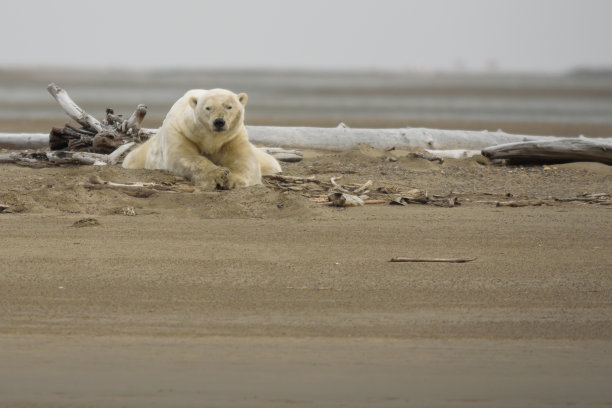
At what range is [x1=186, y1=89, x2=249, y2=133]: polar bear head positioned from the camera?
8359 millimetres

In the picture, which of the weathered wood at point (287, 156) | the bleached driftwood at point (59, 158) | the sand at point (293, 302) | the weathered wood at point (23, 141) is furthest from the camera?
the weathered wood at point (23, 141)

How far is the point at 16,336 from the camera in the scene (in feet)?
13.3

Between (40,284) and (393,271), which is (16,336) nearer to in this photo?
(40,284)

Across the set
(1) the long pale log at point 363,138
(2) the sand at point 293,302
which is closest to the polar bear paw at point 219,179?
(2) the sand at point 293,302

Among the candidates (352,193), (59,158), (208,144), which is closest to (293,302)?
(352,193)

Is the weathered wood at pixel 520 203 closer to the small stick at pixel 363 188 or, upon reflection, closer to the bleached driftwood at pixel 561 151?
the small stick at pixel 363 188

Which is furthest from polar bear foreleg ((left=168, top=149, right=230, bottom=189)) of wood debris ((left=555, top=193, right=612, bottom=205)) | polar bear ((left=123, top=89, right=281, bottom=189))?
wood debris ((left=555, top=193, right=612, bottom=205))

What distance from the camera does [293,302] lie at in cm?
466

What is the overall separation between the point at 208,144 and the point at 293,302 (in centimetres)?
439

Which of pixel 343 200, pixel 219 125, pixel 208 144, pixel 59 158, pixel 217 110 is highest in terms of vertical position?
pixel 217 110

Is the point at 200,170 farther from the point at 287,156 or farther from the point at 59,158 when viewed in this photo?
the point at 287,156

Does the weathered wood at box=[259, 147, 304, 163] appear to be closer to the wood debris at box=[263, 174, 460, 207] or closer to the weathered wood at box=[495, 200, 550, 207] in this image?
the wood debris at box=[263, 174, 460, 207]

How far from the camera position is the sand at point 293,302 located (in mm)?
3578

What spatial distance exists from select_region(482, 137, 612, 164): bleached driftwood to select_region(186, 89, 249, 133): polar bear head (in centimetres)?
373
